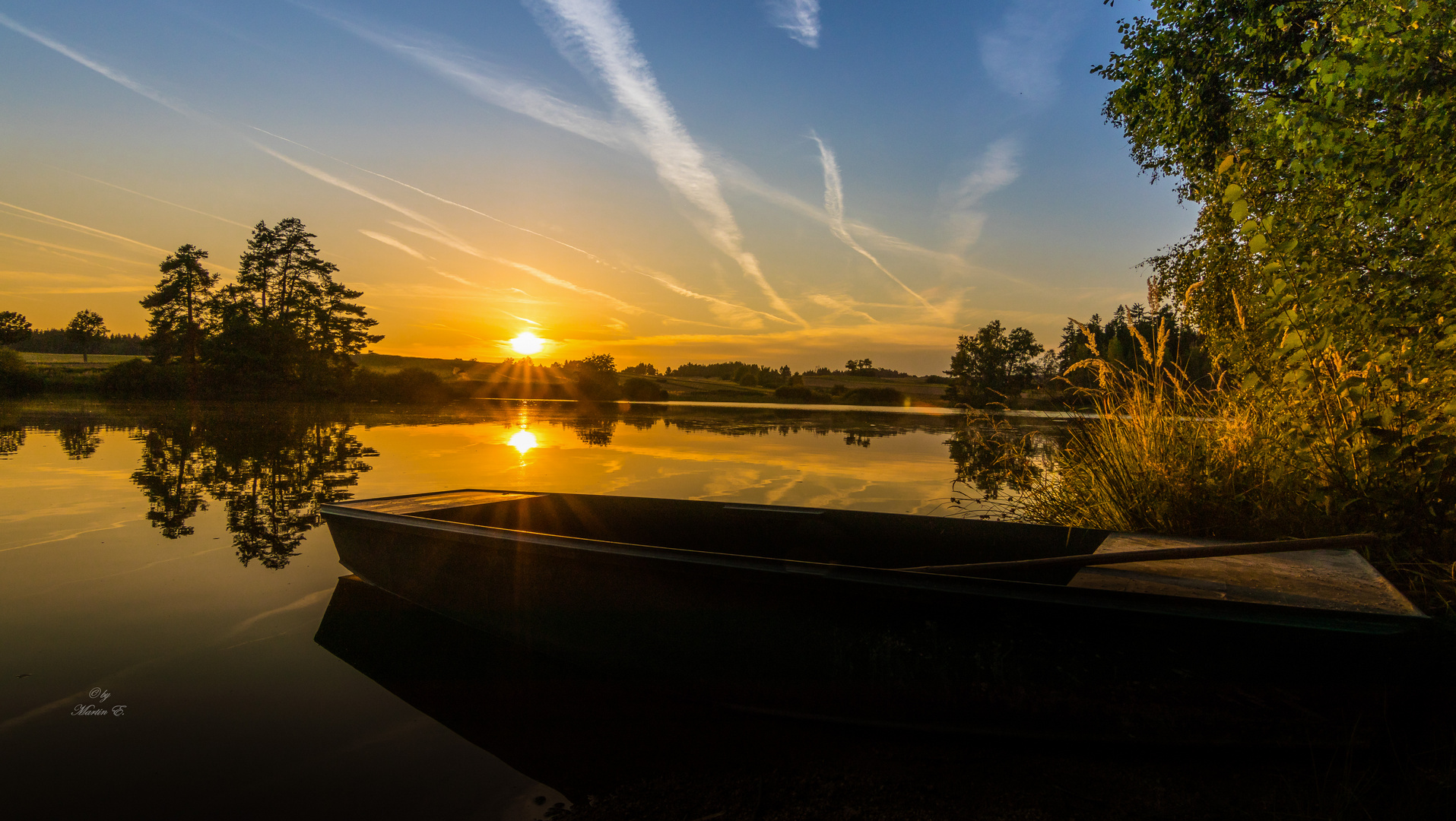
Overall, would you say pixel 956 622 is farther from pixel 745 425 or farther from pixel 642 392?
pixel 642 392

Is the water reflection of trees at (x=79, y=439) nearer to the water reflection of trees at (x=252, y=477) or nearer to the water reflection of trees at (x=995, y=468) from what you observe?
the water reflection of trees at (x=252, y=477)

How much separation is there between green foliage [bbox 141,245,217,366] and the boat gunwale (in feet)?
128

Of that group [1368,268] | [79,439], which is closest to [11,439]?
[79,439]

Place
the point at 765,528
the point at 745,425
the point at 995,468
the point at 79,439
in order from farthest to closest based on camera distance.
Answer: the point at 745,425, the point at 79,439, the point at 995,468, the point at 765,528

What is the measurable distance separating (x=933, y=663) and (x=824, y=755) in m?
0.55

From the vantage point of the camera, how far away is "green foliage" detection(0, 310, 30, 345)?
3522 cm

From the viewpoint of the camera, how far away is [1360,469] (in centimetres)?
307

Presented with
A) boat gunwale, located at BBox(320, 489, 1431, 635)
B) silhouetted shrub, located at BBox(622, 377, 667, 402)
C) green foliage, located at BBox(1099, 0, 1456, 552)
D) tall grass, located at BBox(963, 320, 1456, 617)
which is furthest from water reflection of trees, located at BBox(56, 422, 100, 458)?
silhouetted shrub, located at BBox(622, 377, 667, 402)

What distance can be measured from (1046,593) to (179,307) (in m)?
41.4

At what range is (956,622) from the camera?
78.8 inches

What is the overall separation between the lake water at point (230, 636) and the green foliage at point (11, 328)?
134ft

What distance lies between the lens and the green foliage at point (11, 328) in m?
35.2

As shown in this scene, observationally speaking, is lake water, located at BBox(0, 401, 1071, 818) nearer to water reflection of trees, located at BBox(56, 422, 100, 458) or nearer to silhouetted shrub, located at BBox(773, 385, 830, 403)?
water reflection of trees, located at BBox(56, 422, 100, 458)

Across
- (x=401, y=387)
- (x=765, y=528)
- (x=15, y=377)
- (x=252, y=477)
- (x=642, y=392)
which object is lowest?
(x=252, y=477)
